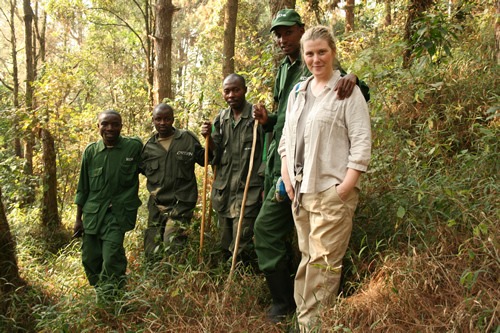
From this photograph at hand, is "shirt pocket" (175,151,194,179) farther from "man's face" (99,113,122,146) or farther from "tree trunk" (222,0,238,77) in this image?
"tree trunk" (222,0,238,77)

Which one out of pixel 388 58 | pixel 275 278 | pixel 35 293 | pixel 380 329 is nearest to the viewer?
pixel 380 329

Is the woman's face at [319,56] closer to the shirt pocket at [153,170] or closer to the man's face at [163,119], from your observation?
the man's face at [163,119]

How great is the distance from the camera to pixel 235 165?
4465mm

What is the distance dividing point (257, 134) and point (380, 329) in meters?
2.18

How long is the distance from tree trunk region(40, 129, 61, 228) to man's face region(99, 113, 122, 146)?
3.91 metres

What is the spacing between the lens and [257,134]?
4371 millimetres

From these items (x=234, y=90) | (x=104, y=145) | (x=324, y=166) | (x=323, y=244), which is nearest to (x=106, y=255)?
(x=104, y=145)

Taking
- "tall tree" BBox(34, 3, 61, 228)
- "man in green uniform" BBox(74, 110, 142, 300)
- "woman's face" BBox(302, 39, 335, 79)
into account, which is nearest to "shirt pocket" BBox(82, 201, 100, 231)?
"man in green uniform" BBox(74, 110, 142, 300)

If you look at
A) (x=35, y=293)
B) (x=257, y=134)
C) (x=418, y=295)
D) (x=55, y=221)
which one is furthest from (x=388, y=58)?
(x=55, y=221)

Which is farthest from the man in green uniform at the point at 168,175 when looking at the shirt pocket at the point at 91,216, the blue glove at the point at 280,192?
the blue glove at the point at 280,192

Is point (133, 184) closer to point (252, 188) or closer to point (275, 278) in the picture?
point (252, 188)

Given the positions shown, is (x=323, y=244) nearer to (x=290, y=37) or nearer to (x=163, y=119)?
(x=290, y=37)

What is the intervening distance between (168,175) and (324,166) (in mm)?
2128

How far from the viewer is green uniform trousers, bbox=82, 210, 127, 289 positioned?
13.9 ft
